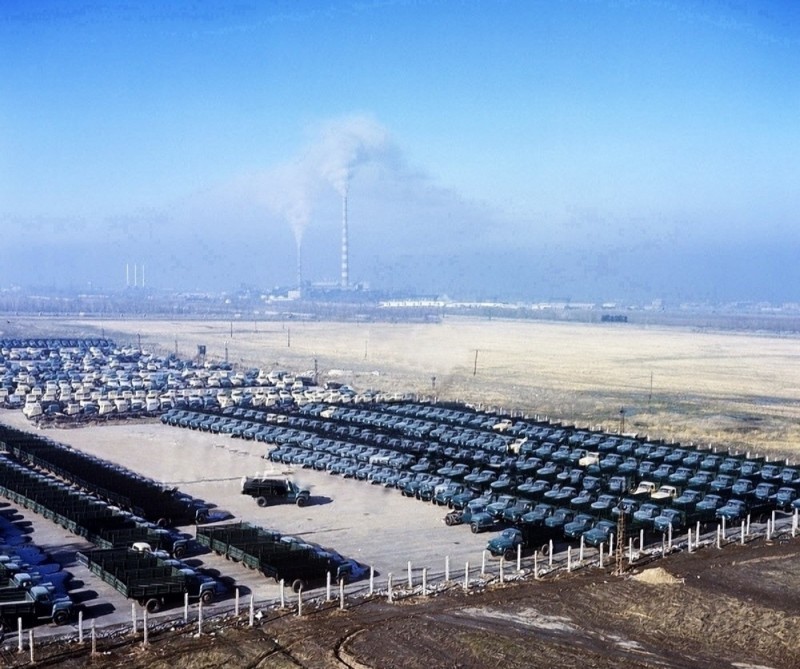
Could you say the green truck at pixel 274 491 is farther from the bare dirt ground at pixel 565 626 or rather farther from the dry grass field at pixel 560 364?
the dry grass field at pixel 560 364

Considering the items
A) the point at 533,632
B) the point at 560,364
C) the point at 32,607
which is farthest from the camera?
the point at 560,364

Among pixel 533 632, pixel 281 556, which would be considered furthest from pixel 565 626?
pixel 281 556

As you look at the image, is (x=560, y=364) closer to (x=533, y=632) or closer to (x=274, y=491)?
(x=274, y=491)

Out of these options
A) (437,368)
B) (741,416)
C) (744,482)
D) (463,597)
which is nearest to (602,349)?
(437,368)

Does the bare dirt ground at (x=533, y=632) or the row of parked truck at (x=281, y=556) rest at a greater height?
the row of parked truck at (x=281, y=556)

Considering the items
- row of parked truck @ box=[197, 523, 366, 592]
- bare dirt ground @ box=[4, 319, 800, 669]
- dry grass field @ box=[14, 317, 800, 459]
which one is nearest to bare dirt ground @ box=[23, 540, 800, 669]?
bare dirt ground @ box=[4, 319, 800, 669]

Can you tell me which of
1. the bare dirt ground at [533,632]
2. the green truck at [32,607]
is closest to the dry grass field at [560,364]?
the bare dirt ground at [533,632]

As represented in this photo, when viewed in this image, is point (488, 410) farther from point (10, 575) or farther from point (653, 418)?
point (10, 575)

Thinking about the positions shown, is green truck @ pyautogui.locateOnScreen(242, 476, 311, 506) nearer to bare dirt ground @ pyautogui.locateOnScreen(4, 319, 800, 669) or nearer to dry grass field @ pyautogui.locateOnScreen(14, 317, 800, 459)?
bare dirt ground @ pyautogui.locateOnScreen(4, 319, 800, 669)
